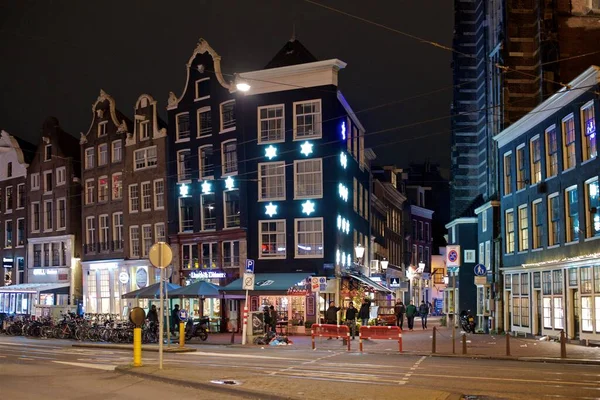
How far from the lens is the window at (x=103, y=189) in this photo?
58281 millimetres

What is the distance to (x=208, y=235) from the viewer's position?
50.1 meters

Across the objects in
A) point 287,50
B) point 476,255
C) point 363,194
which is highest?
point 287,50

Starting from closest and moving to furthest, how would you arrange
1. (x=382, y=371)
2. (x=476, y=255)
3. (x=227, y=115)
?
(x=382, y=371)
(x=227, y=115)
(x=476, y=255)

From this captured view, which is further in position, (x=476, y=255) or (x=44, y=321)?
(x=476, y=255)

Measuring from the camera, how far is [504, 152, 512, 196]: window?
41.2m

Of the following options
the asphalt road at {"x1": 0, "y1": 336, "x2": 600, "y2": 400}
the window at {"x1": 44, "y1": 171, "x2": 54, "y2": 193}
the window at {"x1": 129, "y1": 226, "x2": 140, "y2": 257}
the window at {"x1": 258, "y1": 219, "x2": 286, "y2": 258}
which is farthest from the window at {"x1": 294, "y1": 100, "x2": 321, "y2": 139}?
the window at {"x1": 44, "y1": 171, "x2": 54, "y2": 193}

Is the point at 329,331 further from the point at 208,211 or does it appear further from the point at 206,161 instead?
the point at 206,161

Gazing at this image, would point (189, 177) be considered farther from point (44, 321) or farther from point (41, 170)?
point (41, 170)

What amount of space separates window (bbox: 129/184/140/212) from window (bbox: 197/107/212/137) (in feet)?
24.7

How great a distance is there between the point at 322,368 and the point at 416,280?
208 ft

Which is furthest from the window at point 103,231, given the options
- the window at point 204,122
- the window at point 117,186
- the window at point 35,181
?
the window at point 204,122

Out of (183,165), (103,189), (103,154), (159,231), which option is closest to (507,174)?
(183,165)

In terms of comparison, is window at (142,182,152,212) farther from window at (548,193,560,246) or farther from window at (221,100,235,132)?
window at (548,193,560,246)

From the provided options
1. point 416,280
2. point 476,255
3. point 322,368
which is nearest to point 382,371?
point 322,368
